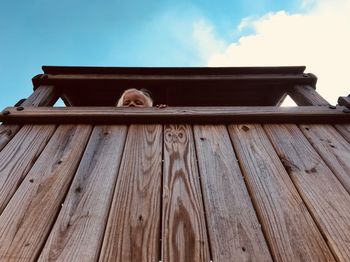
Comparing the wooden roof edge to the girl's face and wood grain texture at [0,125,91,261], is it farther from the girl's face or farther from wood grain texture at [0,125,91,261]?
wood grain texture at [0,125,91,261]

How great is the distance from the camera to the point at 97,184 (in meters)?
1.27

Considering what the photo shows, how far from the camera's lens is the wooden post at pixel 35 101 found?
62.3 inches

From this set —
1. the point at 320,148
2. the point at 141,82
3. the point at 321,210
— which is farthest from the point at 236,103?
the point at 321,210

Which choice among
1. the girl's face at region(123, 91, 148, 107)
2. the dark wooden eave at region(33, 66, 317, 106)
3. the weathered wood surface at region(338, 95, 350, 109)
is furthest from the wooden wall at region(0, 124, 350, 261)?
the dark wooden eave at region(33, 66, 317, 106)

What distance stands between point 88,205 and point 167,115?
752mm

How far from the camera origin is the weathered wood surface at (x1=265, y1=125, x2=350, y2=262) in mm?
1048

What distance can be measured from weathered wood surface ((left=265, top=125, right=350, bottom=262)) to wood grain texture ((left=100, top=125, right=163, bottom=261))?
0.61 m

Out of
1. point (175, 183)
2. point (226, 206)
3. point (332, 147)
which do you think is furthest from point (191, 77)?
point (226, 206)

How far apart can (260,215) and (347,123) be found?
1.03m

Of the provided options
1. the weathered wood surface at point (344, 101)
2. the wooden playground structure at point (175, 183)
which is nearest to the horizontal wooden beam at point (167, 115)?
the wooden playground structure at point (175, 183)

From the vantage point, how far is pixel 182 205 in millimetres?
1158

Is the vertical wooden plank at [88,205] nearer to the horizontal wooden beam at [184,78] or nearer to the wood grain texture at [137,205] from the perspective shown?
the wood grain texture at [137,205]

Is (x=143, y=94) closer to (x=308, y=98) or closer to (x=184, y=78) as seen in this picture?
(x=184, y=78)

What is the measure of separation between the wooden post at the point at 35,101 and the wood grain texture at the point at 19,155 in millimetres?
37
